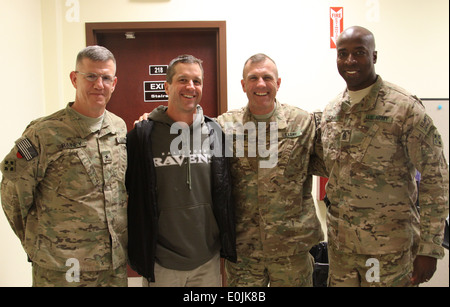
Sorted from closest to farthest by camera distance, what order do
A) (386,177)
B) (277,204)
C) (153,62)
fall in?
(386,177), (277,204), (153,62)

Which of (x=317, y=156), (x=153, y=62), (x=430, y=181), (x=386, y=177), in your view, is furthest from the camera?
(x=153, y=62)

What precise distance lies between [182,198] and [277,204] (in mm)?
525

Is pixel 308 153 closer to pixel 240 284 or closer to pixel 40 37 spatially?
pixel 240 284

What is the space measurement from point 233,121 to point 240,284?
93 centimetres

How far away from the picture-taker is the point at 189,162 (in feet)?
5.32

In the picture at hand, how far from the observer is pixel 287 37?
270cm

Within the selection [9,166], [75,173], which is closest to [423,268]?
[75,173]

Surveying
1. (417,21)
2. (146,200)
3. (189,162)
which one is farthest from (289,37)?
(146,200)

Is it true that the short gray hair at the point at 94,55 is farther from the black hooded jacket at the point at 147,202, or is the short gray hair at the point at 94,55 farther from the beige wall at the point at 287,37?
the beige wall at the point at 287,37

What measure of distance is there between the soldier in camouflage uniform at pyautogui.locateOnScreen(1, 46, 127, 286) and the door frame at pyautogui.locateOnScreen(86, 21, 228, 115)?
1.27 meters

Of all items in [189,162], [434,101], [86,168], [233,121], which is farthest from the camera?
[434,101]

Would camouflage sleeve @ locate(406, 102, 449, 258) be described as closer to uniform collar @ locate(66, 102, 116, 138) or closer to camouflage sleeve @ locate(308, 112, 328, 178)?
camouflage sleeve @ locate(308, 112, 328, 178)

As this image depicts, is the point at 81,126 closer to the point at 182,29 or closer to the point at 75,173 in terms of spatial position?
the point at 75,173

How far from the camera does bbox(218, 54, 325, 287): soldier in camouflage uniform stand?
5.61 ft
